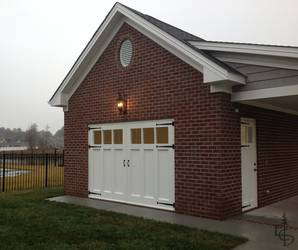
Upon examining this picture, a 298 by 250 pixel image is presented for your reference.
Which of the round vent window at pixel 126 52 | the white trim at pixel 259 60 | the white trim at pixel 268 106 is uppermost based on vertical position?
the round vent window at pixel 126 52

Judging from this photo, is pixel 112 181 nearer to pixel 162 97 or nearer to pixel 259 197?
pixel 162 97

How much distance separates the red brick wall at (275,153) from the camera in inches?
363

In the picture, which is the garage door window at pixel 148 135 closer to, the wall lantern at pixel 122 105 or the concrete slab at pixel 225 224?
the wall lantern at pixel 122 105

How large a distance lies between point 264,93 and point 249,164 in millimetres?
2024

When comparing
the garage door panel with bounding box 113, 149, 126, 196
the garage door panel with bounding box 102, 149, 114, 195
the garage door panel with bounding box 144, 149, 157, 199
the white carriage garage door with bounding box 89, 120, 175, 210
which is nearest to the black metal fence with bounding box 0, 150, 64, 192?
the white carriage garage door with bounding box 89, 120, 175, 210

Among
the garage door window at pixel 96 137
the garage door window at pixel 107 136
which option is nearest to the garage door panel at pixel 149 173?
the garage door window at pixel 107 136

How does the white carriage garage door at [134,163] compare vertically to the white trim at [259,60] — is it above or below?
below

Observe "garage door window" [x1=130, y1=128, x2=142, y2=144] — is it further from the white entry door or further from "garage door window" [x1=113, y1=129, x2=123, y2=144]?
the white entry door

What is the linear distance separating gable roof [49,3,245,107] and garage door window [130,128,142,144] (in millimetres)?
2217

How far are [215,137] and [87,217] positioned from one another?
3244 millimetres

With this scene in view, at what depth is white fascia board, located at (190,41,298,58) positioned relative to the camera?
22.8 ft

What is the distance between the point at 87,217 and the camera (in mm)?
7879

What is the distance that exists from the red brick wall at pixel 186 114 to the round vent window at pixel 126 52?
143 mm

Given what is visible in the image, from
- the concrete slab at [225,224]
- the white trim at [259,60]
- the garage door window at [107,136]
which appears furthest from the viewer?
the garage door window at [107,136]
